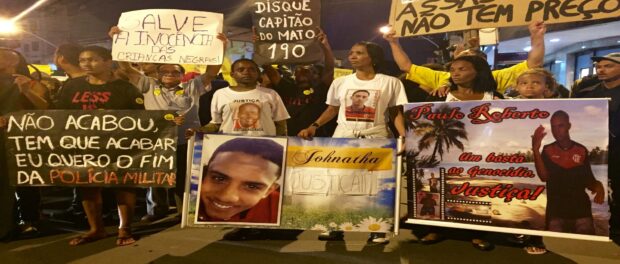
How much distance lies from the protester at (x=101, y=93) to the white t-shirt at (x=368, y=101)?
201cm

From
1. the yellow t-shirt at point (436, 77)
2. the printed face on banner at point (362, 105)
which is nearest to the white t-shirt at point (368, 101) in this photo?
the printed face on banner at point (362, 105)

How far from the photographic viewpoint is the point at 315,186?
4.09 m

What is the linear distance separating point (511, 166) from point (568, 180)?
436mm

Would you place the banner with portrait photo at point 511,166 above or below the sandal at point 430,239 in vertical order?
above

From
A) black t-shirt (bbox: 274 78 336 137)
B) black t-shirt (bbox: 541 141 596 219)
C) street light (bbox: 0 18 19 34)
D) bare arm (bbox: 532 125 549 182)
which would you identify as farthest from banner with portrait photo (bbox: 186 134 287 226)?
street light (bbox: 0 18 19 34)

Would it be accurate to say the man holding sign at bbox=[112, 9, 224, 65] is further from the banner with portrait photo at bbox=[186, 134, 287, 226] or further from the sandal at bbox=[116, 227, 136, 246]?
the sandal at bbox=[116, 227, 136, 246]

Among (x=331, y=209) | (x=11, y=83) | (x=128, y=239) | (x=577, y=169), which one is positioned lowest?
(x=128, y=239)

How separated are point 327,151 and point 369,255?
1007 millimetres

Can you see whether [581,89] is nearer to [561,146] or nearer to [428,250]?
[561,146]

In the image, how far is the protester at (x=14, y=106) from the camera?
14.2ft

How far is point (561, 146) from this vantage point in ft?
11.9

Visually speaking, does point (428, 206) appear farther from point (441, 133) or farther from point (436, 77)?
point (436, 77)

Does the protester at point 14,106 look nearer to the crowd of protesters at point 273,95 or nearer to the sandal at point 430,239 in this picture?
the crowd of protesters at point 273,95

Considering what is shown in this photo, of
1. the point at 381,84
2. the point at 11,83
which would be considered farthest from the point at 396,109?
the point at 11,83
